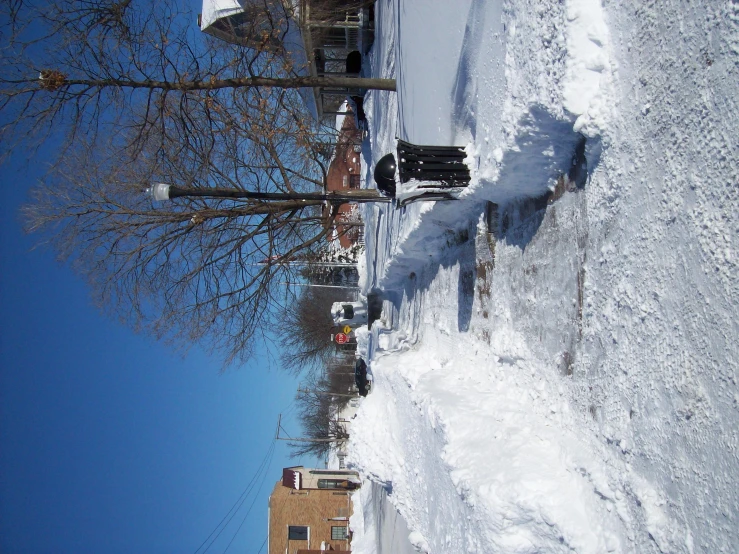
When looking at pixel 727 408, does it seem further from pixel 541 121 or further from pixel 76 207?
pixel 76 207

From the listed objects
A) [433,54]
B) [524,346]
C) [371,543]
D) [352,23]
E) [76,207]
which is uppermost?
[352,23]

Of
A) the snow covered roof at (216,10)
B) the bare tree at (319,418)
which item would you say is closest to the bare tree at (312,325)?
the bare tree at (319,418)

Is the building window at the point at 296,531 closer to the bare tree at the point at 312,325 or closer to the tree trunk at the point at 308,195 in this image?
the bare tree at the point at 312,325

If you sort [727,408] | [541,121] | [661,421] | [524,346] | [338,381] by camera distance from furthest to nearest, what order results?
[338,381], [524,346], [541,121], [661,421], [727,408]

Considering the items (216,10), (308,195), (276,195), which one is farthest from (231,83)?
(216,10)

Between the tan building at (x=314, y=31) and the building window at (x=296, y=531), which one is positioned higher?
the tan building at (x=314, y=31)

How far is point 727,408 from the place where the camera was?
87.0 inches

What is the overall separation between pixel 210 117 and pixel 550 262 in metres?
6.63

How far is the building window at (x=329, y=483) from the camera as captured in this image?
28.8 metres

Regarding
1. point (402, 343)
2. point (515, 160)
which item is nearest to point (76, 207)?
point (402, 343)

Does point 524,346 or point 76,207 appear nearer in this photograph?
point 524,346

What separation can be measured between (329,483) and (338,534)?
302 cm

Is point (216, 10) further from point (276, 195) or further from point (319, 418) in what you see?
point (319, 418)

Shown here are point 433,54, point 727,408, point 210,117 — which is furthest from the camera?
point 210,117
